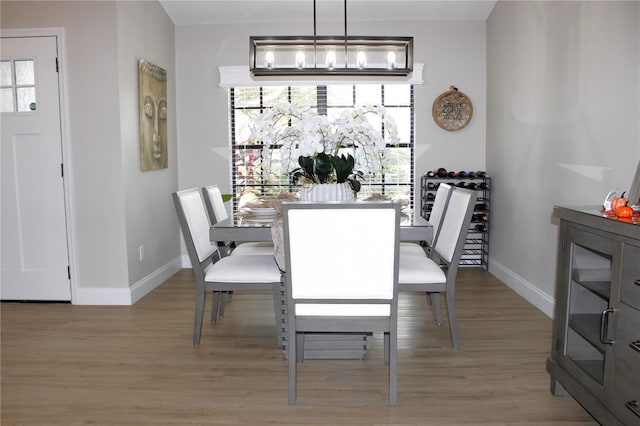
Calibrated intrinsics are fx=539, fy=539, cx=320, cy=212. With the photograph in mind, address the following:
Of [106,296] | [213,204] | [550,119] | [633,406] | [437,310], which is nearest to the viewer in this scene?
[633,406]

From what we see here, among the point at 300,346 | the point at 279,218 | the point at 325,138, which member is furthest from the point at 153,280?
the point at 325,138

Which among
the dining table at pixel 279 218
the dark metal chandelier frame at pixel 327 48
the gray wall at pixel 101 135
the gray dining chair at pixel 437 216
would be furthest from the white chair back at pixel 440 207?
the gray wall at pixel 101 135

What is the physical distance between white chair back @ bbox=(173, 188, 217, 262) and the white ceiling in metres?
2.33

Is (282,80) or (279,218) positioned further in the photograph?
(282,80)

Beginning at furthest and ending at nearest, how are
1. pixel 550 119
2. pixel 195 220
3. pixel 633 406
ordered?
1. pixel 550 119
2. pixel 195 220
3. pixel 633 406

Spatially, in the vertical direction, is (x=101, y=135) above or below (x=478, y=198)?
above

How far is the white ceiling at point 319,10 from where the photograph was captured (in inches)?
199

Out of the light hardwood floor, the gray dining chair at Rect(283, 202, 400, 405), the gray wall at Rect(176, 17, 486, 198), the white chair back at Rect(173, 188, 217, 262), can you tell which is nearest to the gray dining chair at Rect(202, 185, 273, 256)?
the white chair back at Rect(173, 188, 217, 262)

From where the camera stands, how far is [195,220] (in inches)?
134

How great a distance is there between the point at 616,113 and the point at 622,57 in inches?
11.8

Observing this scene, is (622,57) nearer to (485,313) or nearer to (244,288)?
(485,313)

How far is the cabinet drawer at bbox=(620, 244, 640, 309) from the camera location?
1.91 meters

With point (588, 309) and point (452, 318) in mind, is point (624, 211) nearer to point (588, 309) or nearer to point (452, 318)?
point (588, 309)

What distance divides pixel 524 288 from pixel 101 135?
3.56 meters
